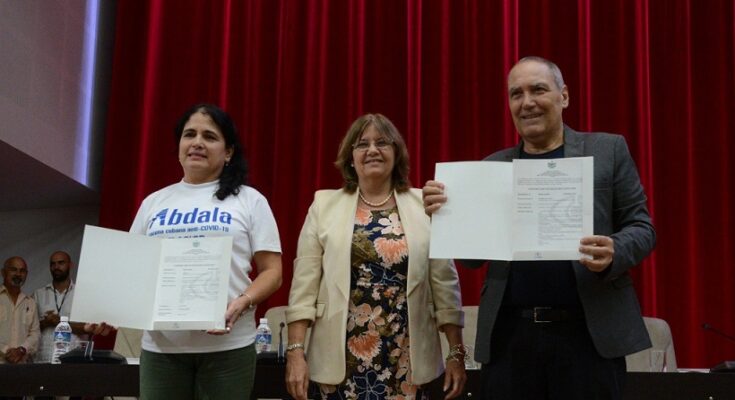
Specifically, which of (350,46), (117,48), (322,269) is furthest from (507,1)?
(322,269)

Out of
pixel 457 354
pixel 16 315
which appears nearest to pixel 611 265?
pixel 457 354

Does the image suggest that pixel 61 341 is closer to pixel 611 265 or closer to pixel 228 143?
pixel 228 143

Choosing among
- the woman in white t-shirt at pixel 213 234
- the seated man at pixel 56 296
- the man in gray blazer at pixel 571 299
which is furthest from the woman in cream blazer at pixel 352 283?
the seated man at pixel 56 296

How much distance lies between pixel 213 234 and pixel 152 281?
203 millimetres

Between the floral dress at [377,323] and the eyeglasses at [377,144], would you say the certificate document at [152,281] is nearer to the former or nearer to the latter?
the floral dress at [377,323]

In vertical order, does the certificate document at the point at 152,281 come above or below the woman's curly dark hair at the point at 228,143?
below

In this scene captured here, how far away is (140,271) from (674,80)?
4.62 meters

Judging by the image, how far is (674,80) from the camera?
18.3 ft

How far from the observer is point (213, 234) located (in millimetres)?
2096

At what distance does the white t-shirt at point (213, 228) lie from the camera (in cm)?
202

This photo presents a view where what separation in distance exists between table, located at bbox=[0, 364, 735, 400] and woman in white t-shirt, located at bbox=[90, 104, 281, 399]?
0.58m

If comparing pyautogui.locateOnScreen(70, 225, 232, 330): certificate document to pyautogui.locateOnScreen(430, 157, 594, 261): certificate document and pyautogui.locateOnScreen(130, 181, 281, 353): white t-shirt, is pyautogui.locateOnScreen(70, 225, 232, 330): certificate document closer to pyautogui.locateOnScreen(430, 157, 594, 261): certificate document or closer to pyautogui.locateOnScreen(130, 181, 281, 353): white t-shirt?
pyautogui.locateOnScreen(130, 181, 281, 353): white t-shirt

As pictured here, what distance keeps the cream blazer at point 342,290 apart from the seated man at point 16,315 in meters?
3.61

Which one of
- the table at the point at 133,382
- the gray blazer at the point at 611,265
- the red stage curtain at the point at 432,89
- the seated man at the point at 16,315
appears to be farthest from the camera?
the red stage curtain at the point at 432,89
